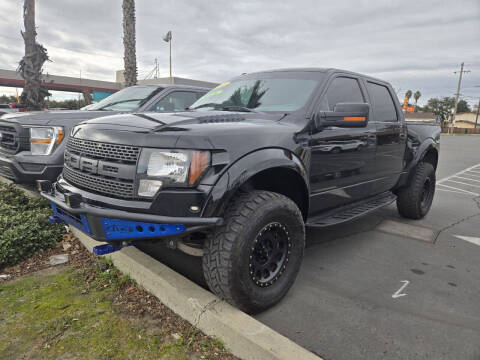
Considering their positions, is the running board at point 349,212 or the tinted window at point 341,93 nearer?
the running board at point 349,212

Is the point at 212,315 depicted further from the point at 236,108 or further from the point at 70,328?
the point at 236,108

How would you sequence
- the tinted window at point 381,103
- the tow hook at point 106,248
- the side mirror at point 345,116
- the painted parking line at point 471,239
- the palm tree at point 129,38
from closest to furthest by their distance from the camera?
the tow hook at point 106,248, the side mirror at point 345,116, the tinted window at point 381,103, the painted parking line at point 471,239, the palm tree at point 129,38

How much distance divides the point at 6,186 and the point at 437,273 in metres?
5.59

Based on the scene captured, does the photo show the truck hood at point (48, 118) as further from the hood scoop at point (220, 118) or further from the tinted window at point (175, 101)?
the hood scoop at point (220, 118)

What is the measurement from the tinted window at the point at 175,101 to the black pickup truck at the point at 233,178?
165 centimetres

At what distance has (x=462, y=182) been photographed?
29.1 feet

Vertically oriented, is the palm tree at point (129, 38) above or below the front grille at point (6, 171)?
above

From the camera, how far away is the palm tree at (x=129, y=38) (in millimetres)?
8901

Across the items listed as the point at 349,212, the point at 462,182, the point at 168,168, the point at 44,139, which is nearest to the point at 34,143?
the point at 44,139

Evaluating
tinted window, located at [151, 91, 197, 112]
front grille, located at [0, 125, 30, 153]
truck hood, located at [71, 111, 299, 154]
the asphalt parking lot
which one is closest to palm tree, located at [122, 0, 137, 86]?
tinted window, located at [151, 91, 197, 112]

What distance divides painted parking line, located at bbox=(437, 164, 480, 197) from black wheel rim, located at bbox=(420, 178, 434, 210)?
291 centimetres

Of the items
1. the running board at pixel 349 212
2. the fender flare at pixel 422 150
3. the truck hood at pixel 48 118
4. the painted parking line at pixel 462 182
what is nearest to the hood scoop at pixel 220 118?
the running board at pixel 349 212

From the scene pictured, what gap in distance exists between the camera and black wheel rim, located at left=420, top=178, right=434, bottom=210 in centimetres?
504

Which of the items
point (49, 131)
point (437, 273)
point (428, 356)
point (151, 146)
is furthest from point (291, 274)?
point (49, 131)
